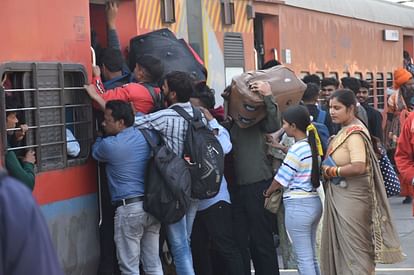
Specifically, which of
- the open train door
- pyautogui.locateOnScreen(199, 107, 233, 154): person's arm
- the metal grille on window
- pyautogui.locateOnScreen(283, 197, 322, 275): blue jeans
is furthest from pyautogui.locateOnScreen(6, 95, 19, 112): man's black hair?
the open train door

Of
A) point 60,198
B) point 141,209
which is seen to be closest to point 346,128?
point 141,209

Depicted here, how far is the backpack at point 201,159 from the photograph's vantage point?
6.54 meters

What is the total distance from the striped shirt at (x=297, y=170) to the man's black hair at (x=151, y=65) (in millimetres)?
1149

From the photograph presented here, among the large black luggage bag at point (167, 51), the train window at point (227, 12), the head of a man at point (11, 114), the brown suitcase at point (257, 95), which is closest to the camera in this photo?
A: the head of a man at point (11, 114)

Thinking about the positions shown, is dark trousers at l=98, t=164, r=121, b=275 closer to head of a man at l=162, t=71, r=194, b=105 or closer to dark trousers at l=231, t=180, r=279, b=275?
head of a man at l=162, t=71, r=194, b=105

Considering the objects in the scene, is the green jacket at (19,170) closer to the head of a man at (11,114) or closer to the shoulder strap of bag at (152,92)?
the head of a man at (11,114)

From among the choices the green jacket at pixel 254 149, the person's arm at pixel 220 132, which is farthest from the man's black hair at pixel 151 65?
the green jacket at pixel 254 149

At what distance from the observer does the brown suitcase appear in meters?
7.03

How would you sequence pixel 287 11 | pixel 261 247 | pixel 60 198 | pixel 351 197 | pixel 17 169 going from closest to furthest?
pixel 17 169
pixel 60 198
pixel 351 197
pixel 261 247
pixel 287 11

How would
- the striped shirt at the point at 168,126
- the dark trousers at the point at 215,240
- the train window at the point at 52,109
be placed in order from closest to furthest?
the train window at the point at 52,109, the striped shirt at the point at 168,126, the dark trousers at the point at 215,240

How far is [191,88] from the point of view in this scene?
6.70 metres

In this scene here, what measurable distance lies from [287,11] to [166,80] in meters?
5.15

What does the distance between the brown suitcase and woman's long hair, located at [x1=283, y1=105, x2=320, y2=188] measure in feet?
1.29

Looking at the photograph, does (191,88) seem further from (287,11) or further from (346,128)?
(287,11)
